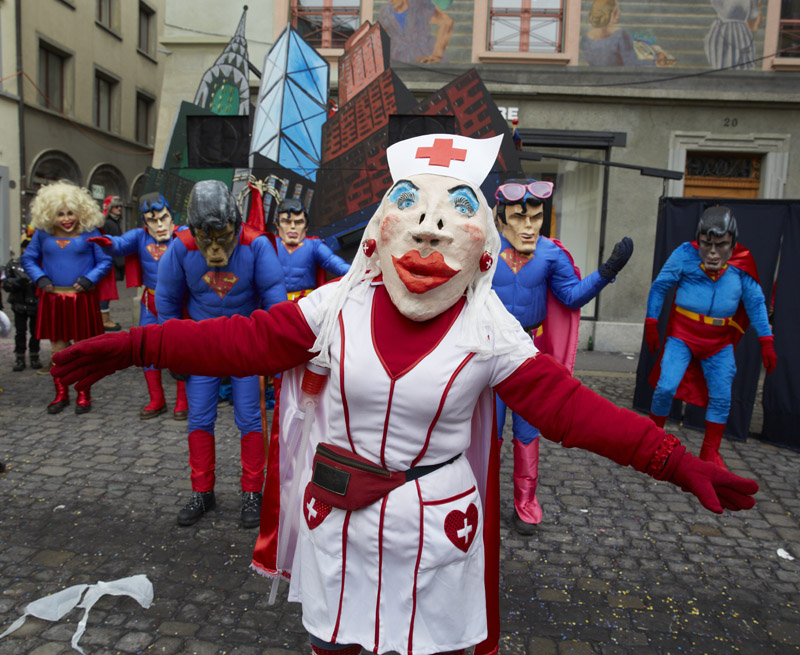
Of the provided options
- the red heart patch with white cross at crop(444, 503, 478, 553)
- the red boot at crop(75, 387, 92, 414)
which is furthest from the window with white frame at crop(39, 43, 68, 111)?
the red heart patch with white cross at crop(444, 503, 478, 553)

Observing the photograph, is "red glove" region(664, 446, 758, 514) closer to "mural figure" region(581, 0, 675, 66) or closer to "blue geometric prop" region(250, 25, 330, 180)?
"blue geometric prop" region(250, 25, 330, 180)

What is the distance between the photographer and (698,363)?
498 cm

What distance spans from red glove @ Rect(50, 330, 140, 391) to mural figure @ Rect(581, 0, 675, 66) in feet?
30.5

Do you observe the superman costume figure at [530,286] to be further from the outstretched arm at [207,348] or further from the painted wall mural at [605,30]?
the painted wall mural at [605,30]

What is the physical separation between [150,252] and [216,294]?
98.4 inches

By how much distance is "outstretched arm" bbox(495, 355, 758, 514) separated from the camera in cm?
162

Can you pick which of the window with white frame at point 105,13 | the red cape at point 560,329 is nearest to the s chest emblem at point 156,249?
the red cape at point 560,329

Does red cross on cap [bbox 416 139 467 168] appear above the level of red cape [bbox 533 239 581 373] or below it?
above

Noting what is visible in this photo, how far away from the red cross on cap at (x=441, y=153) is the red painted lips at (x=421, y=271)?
12.3 inches

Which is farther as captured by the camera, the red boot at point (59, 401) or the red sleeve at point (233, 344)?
the red boot at point (59, 401)

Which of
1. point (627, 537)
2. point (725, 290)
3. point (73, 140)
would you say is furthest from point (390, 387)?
point (73, 140)

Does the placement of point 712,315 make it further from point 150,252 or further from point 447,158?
point 150,252

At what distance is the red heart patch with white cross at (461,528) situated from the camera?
1.76 metres

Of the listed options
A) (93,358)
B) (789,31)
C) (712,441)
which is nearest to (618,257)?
(712,441)
